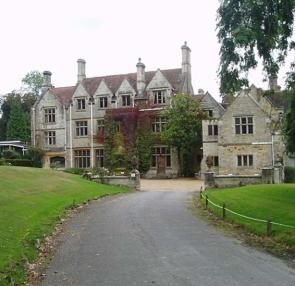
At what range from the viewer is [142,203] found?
27047 mm

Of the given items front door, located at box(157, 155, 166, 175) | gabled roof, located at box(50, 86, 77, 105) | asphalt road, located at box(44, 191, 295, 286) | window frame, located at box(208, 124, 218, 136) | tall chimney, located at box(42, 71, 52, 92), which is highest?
tall chimney, located at box(42, 71, 52, 92)

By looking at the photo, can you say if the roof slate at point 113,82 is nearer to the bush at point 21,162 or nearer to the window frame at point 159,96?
the window frame at point 159,96

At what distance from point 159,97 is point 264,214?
131ft

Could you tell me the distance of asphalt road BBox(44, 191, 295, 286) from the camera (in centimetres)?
1021

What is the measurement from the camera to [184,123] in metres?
52.1

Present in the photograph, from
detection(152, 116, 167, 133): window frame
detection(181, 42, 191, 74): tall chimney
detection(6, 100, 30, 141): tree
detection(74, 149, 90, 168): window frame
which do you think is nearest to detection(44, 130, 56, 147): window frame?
detection(74, 149, 90, 168): window frame

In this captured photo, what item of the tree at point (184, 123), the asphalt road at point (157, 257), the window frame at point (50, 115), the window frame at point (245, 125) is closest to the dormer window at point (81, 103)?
the window frame at point (50, 115)

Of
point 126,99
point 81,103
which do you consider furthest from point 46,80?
point 126,99

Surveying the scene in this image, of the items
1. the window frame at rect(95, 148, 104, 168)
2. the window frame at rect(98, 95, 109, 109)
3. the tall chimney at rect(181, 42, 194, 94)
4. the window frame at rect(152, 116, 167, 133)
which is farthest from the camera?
the window frame at rect(98, 95, 109, 109)

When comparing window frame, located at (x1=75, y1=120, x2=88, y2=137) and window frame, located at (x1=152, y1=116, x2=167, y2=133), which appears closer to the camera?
window frame, located at (x1=152, y1=116, x2=167, y2=133)

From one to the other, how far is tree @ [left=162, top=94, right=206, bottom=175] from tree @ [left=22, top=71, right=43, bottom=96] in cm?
5269

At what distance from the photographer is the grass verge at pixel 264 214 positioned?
14227mm

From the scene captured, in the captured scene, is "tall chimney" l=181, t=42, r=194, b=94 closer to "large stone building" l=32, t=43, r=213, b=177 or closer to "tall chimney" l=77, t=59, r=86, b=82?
"large stone building" l=32, t=43, r=213, b=177

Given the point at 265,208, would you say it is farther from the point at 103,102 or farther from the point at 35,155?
the point at 103,102
